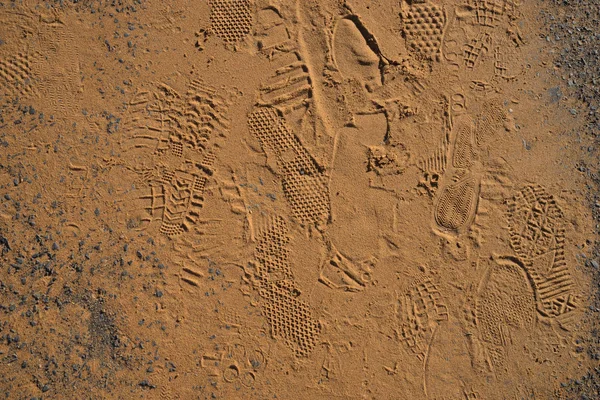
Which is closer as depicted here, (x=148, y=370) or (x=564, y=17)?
(x=148, y=370)

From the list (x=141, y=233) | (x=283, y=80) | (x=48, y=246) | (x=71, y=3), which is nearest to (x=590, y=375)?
(x=283, y=80)

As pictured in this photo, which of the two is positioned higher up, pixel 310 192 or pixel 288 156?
pixel 288 156

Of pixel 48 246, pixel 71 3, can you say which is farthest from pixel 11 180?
pixel 71 3

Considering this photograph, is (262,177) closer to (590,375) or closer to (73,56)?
(73,56)

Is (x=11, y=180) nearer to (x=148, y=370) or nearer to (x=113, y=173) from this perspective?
(x=113, y=173)

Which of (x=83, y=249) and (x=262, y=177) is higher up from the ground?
(x=262, y=177)

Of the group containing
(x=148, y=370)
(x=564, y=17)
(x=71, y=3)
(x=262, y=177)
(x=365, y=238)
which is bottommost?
(x=148, y=370)
